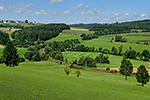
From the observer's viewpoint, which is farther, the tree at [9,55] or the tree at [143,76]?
the tree at [9,55]

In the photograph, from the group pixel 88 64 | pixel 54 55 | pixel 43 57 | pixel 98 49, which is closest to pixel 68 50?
pixel 98 49

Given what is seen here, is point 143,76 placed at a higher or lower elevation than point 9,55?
lower

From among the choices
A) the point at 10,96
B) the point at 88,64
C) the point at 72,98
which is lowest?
the point at 88,64

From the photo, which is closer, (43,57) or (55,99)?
(55,99)

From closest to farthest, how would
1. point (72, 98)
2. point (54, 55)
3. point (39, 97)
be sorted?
point (39, 97) < point (72, 98) < point (54, 55)

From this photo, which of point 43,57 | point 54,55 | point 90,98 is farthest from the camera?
point 54,55

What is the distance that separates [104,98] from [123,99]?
3.31 m

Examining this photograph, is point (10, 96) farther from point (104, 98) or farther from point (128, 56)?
point (128, 56)

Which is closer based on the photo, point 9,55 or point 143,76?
point 143,76

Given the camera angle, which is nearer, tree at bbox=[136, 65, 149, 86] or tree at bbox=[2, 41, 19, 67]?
tree at bbox=[136, 65, 149, 86]

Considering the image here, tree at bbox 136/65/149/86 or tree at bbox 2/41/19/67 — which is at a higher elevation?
tree at bbox 2/41/19/67

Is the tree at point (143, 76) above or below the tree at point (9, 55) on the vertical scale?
below

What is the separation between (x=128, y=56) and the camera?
125250mm

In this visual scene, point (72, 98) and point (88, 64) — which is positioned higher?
point (72, 98)
